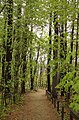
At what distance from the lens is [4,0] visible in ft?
41.5

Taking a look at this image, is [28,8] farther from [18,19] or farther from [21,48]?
[21,48]

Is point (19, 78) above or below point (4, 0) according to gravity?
below

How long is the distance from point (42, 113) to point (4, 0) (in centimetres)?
769

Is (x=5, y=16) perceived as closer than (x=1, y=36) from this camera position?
Yes

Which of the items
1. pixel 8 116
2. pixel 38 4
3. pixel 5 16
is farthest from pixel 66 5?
pixel 8 116

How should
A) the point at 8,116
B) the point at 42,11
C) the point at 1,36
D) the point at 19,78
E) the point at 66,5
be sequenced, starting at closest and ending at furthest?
the point at 66,5 < the point at 8,116 < the point at 1,36 < the point at 42,11 < the point at 19,78

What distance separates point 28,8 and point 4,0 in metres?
4.91

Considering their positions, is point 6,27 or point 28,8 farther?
point 28,8

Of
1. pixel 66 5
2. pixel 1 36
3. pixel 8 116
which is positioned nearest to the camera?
pixel 66 5

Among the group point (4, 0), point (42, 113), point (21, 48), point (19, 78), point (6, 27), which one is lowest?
point (42, 113)

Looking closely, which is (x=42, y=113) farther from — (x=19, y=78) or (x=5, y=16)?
(x=5, y=16)

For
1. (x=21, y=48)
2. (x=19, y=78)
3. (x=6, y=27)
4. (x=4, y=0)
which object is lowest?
(x=19, y=78)

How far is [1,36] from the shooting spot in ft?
52.1

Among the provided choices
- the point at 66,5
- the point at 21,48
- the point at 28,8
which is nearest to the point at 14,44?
the point at 21,48
